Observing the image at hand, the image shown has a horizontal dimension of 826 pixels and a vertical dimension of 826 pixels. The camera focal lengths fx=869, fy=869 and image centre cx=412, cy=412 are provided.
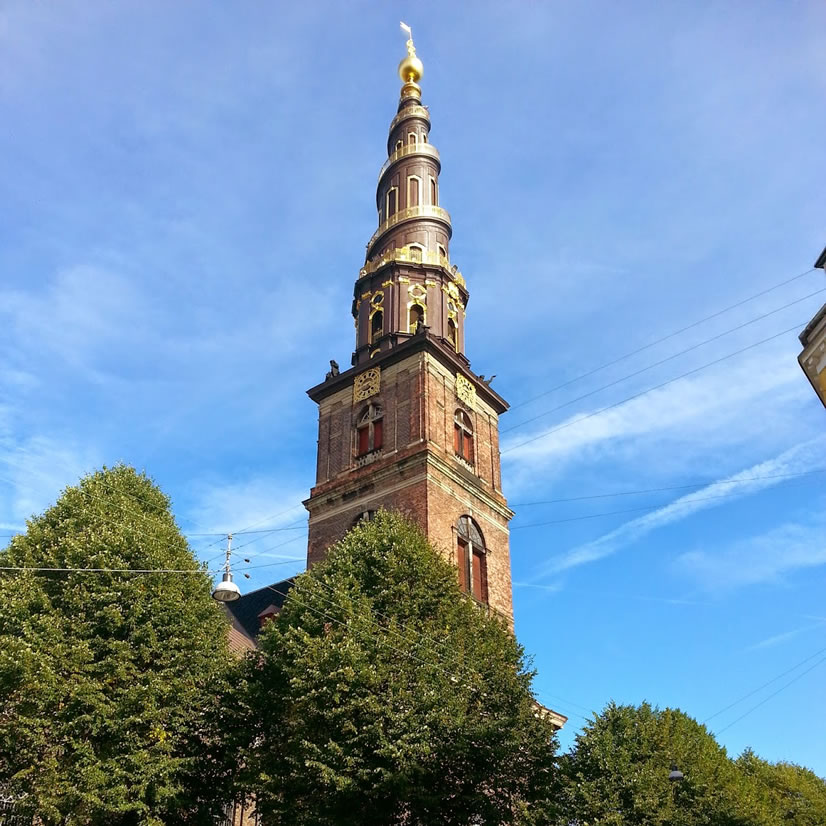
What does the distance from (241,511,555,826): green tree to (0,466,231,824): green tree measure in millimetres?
1744

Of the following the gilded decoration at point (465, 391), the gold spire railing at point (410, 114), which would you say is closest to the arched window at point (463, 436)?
the gilded decoration at point (465, 391)

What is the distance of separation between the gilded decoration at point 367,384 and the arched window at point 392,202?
1063 cm

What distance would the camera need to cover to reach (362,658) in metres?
21.0

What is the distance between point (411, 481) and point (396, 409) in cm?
406

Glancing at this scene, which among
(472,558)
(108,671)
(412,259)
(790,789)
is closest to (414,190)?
(412,259)

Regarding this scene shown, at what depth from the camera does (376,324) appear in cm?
4247

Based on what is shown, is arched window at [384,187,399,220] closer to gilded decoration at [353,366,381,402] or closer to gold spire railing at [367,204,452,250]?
gold spire railing at [367,204,452,250]

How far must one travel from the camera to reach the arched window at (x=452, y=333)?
4238cm

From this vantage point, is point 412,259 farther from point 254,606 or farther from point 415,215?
point 254,606

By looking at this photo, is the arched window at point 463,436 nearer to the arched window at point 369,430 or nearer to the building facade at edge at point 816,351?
the arched window at point 369,430

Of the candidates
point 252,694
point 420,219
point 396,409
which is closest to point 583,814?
point 252,694

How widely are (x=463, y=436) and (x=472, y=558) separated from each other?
6.14 m

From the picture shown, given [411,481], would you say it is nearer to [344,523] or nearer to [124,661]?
[344,523]

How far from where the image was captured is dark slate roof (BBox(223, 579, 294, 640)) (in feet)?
127
